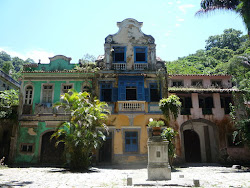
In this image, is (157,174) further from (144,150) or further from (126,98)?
(126,98)

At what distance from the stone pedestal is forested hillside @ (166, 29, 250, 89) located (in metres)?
12.8

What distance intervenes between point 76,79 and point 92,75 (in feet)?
4.66

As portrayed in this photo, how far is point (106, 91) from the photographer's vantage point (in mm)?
18891

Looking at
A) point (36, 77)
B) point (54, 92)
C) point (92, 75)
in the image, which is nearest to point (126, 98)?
point (92, 75)

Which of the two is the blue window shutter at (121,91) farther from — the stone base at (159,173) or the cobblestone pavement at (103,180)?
the stone base at (159,173)

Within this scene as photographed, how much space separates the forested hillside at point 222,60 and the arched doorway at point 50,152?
650 inches

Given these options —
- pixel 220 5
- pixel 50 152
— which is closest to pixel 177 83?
pixel 220 5

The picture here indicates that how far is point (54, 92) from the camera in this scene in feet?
61.6

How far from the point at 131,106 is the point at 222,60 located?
2903 cm

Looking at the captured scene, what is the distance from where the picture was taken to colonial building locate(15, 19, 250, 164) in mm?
17594

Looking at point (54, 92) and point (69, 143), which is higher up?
point (54, 92)

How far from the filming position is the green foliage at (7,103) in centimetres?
1759

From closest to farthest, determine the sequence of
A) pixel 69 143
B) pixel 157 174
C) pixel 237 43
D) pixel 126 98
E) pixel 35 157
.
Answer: pixel 157 174
pixel 69 143
pixel 35 157
pixel 126 98
pixel 237 43

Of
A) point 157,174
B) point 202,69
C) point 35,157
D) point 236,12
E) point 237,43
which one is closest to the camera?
point 157,174
